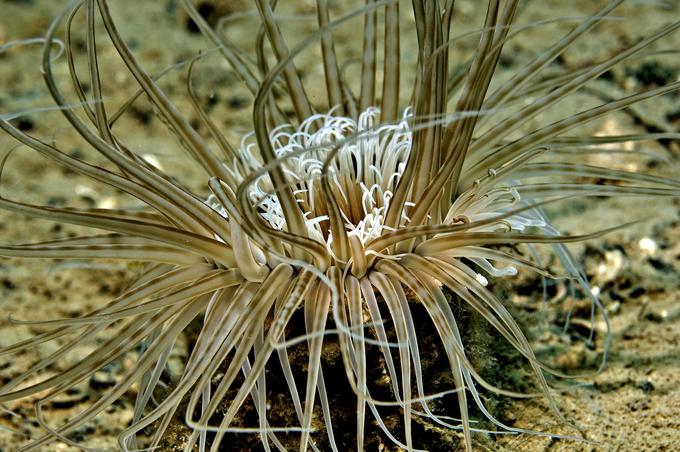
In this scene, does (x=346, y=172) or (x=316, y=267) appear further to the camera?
(x=346, y=172)

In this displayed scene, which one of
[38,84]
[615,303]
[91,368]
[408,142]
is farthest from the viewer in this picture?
[38,84]

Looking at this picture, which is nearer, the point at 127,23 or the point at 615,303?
the point at 615,303

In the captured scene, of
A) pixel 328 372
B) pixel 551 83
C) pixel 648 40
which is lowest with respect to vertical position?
pixel 328 372

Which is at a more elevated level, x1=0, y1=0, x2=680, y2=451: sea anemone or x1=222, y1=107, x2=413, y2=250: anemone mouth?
x1=222, y1=107, x2=413, y2=250: anemone mouth

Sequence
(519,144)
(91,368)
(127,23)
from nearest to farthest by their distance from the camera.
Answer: (91,368), (519,144), (127,23)

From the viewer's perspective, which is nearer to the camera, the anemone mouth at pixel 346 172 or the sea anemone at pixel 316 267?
the sea anemone at pixel 316 267

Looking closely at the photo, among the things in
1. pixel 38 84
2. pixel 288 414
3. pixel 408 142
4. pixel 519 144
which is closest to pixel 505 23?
pixel 519 144

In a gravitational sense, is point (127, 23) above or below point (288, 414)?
above

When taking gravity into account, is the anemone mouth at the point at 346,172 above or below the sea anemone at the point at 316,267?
above

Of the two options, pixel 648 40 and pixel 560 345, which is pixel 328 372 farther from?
pixel 648 40

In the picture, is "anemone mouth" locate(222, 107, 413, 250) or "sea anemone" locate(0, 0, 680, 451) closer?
"sea anemone" locate(0, 0, 680, 451)

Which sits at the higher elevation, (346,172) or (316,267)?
(346,172)
